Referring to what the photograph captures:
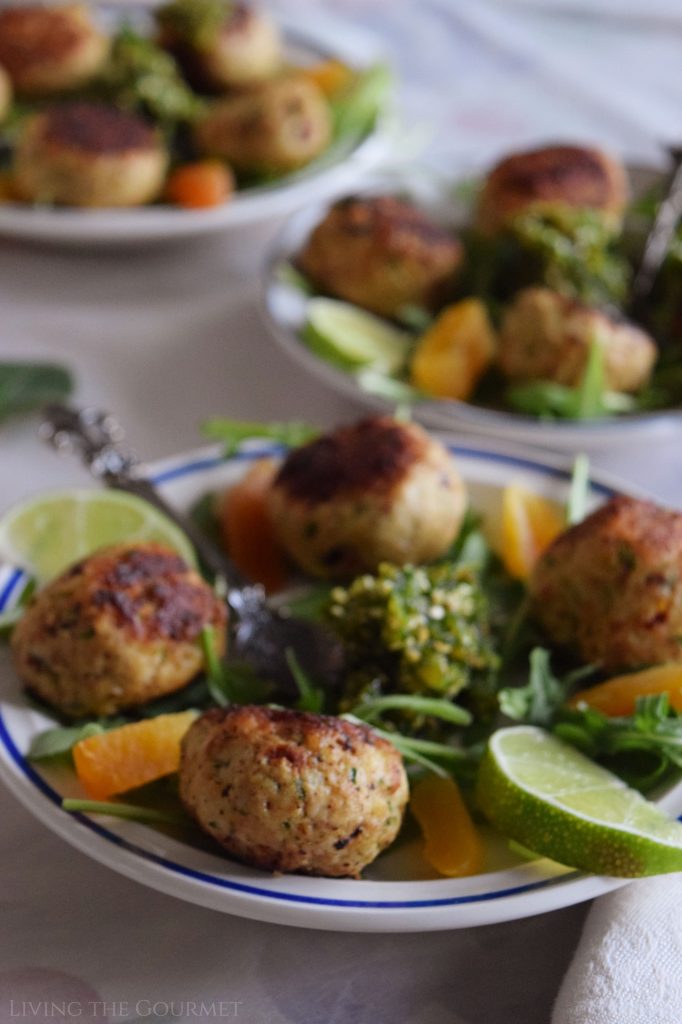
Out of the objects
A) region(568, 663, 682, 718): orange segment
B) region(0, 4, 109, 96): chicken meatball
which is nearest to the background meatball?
region(0, 4, 109, 96): chicken meatball

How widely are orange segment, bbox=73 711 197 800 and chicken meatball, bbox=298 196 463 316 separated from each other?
1328mm

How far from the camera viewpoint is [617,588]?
5.39 ft

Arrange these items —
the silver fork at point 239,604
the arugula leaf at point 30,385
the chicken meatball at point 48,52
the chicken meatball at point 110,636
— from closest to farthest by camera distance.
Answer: the chicken meatball at point 110,636
the silver fork at point 239,604
the arugula leaf at point 30,385
the chicken meatball at point 48,52

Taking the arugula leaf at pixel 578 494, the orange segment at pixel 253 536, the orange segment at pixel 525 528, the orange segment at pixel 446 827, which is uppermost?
the arugula leaf at pixel 578 494

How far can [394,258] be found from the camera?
2549 mm

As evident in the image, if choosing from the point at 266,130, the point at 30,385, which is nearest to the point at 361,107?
the point at 266,130

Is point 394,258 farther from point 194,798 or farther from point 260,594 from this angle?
point 194,798

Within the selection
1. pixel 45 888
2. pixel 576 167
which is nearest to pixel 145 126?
pixel 576 167

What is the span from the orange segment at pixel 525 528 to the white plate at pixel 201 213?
1.10 m

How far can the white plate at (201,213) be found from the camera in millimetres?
2631

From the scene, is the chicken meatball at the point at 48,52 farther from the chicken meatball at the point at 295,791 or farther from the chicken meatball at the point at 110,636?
the chicken meatball at the point at 295,791

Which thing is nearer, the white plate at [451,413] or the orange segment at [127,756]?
the orange segment at [127,756]

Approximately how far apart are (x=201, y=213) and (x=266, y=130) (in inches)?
16.0

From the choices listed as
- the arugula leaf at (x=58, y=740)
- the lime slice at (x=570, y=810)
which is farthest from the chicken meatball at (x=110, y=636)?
the lime slice at (x=570, y=810)
